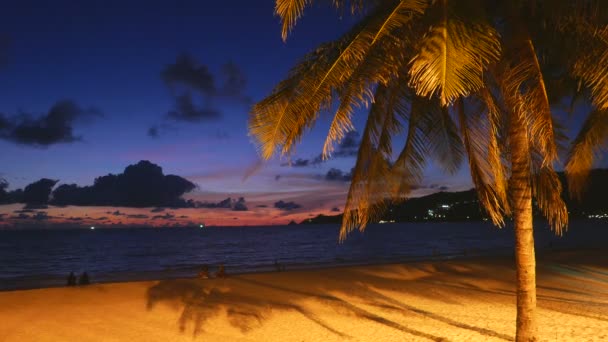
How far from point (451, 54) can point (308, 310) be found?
7745 mm

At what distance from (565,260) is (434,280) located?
9.02 meters

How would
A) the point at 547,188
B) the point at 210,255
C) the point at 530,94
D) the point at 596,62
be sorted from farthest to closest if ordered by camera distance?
the point at 210,255
the point at 547,188
the point at 530,94
the point at 596,62

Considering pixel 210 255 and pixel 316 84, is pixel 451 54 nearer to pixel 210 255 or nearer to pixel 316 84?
pixel 316 84

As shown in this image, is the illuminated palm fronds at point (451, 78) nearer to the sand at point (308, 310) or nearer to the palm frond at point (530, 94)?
the palm frond at point (530, 94)

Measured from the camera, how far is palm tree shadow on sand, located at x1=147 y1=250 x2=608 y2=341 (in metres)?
9.66

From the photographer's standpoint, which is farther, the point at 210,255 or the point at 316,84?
the point at 210,255

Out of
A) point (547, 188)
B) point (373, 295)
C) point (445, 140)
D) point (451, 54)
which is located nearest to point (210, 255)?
point (373, 295)

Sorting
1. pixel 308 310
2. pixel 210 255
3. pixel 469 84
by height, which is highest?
pixel 469 84

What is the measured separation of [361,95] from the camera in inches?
204

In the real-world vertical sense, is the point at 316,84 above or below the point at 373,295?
above

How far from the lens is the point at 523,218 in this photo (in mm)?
5535

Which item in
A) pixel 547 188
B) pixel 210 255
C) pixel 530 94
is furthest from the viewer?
pixel 210 255

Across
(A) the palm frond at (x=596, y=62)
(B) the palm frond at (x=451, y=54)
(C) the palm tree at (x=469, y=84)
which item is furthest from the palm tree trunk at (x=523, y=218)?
(B) the palm frond at (x=451, y=54)

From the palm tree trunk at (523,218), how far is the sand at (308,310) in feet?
8.02
